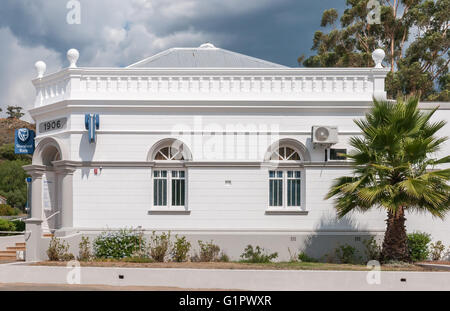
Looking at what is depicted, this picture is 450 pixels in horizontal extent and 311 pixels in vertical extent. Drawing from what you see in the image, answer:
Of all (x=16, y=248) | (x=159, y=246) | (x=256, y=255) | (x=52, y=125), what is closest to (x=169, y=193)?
(x=159, y=246)

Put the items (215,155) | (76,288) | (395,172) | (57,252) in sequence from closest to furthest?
1. (76,288)
2. (395,172)
3. (57,252)
4. (215,155)

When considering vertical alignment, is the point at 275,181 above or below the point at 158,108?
below

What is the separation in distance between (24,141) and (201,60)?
7692 mm

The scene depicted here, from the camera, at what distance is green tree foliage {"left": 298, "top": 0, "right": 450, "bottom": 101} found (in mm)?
34469

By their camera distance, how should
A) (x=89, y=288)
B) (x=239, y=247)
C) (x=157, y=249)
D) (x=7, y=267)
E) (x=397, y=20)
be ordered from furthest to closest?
(x=397, y=20) < (x=239, y=247) < (x=157, y=249) < (x=7, y=267) < (x=89, y=288)

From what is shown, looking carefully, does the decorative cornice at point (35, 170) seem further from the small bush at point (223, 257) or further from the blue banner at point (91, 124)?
the small bush at point (223, 257)

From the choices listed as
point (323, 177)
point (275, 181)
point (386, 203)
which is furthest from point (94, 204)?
point (386, 203)

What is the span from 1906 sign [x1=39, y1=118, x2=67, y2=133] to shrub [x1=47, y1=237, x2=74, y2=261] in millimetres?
4174

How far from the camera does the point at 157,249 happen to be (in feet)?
53.5

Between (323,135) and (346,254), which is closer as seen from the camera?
(346,254)

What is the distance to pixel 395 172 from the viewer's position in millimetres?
15336

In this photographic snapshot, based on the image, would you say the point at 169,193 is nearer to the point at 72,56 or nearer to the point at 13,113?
the point at 72,56

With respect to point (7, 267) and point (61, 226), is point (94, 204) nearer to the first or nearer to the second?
point (61, 226)

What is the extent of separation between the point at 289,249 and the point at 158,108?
6.41 meters
